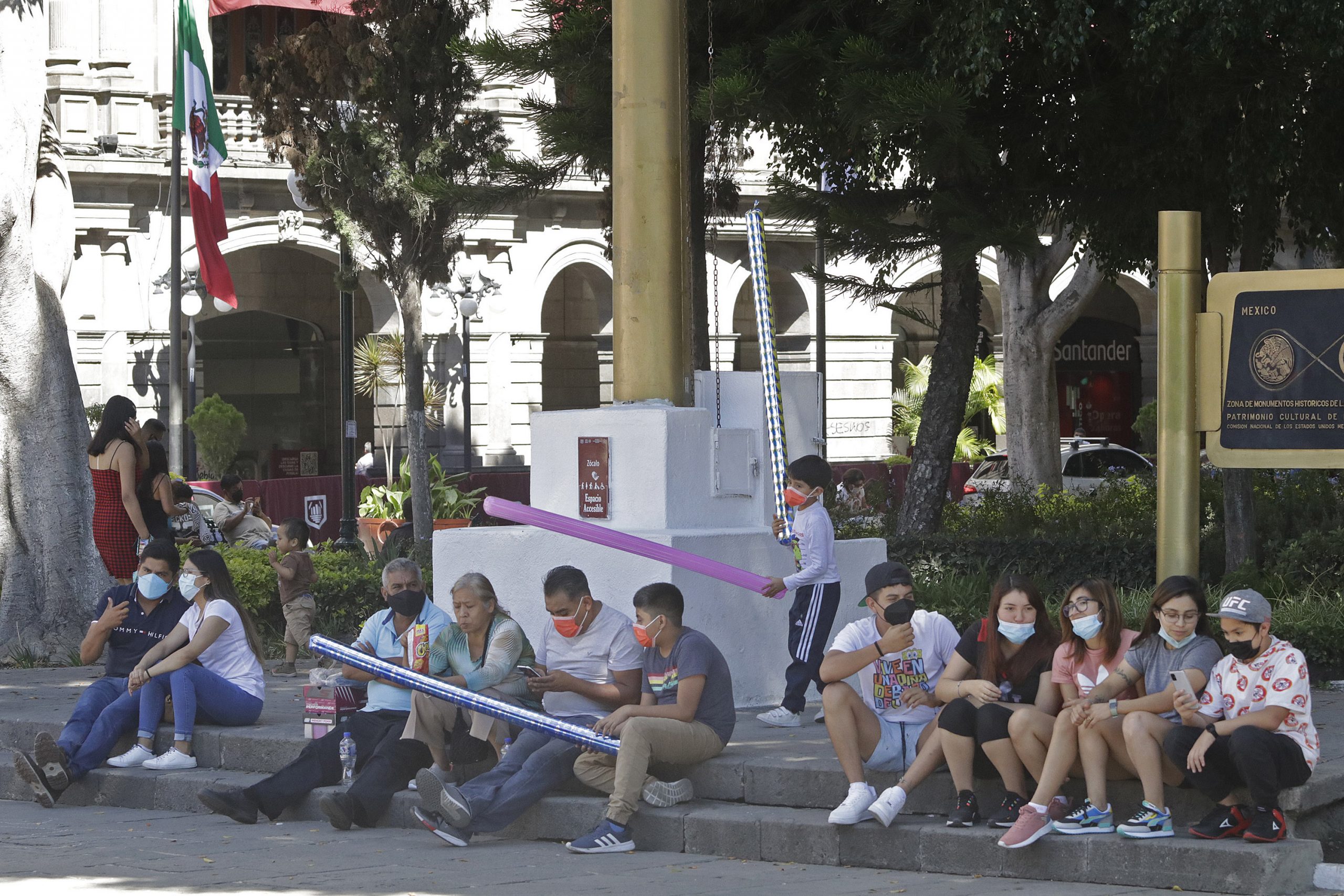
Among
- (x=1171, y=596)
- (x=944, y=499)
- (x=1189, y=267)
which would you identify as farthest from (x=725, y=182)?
(x=1171, y=596)

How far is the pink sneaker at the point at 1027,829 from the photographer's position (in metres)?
6.67

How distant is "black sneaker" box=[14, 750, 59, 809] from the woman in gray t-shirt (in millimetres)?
5345

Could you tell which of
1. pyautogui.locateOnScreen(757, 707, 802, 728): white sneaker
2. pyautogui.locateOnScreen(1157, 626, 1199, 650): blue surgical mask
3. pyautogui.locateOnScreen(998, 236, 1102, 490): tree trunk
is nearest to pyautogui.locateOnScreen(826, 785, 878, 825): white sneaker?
pyautogui.locateOnScreen(1157, 626, 1199, 650): blue surgical mask

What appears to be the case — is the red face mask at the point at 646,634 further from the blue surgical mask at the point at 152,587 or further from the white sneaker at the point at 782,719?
the blue surgical mask at the point at 152,587

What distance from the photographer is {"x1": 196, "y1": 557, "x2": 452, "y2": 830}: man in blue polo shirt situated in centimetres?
819

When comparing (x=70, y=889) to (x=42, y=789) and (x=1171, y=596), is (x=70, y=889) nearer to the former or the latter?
(x=42, y=789)

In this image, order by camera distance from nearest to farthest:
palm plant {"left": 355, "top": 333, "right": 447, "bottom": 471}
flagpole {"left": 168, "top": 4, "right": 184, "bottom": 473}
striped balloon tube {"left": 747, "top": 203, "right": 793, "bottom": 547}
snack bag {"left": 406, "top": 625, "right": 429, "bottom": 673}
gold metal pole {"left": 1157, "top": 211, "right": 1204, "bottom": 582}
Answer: gold metal pole {"left": 1157, "top": 211, "right": 1204, "bottom": 582}, snack bag {"left": 406, "top": 625, "right": 429, "bottom": 673}, striped balloon tube {"left": 747, "top": 203, "right": 793, "bottom": 547}, flagpole {"left": 168, "top": 4, "right": 184, "bottom": 473}, palm plant {"left": 355, "top": 333, "right": 447, "bottom": 471}

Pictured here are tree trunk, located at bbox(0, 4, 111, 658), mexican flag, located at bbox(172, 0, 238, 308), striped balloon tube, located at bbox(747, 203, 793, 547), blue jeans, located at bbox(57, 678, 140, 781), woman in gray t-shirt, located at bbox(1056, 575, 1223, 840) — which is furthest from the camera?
mexican flag, located at bbox(172, 0, 238, 308)

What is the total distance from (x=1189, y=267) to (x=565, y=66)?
249 inches

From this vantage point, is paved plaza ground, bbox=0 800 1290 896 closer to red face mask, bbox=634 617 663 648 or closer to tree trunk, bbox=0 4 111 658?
red face mask, bbox=634 617 663 648

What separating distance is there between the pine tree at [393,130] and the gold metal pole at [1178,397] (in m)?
9.76

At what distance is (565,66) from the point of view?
13102 mm

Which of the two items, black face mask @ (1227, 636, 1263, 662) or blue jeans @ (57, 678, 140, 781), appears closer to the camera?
black face mask @ (1227, 636, 1263, 662)

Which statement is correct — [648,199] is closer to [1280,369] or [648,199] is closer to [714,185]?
[1280,369]
